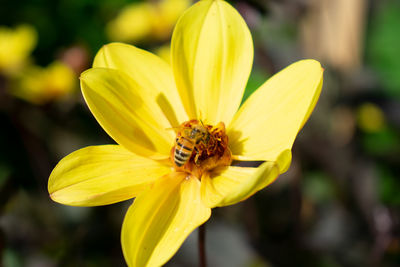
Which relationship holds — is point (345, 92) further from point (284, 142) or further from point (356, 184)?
point (284, 142)

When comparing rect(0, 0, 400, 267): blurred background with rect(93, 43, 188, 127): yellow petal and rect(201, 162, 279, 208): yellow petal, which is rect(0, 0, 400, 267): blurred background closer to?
rect(93, 43, 188, 127): yellow petal

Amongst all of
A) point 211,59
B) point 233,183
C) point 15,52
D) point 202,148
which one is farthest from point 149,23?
point 233,183

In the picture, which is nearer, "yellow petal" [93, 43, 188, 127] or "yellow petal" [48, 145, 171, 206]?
"yellow petal" [48, 145, 171, 206]

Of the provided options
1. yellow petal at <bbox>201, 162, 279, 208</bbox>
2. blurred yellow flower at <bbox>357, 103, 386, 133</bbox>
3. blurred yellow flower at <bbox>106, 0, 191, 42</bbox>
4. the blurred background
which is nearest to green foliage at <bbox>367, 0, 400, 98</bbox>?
the blurred background

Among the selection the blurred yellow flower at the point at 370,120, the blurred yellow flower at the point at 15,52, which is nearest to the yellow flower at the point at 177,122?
the blurred yellow flower at the point at 370,120

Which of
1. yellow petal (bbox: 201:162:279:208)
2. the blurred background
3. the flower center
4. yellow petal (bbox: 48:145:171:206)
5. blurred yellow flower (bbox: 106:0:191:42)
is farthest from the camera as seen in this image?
blurred yellow flower (bbox: 106:0:191:42)

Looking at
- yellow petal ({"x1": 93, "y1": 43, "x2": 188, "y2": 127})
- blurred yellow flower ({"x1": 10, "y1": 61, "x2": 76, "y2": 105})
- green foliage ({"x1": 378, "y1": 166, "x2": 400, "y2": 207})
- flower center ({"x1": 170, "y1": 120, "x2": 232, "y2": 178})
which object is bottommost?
green foliage ({"x1": 378, "y1": 166, "x2": 400, "y2": 207})

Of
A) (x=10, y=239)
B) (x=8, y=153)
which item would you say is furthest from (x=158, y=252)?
(x=8, y=153)
